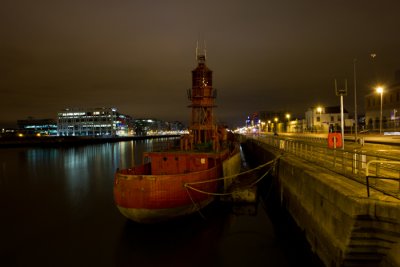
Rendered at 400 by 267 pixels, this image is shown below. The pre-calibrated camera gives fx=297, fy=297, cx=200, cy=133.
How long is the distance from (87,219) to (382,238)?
1748 centimetres

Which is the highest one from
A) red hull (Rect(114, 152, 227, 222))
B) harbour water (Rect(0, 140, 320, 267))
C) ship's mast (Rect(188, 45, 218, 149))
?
ship's mast (Rect(188, 45, 218, 149))

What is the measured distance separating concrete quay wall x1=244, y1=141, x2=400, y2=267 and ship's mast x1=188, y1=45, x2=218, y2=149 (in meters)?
11.9

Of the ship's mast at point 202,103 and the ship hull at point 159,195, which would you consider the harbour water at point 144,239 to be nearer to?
the ship hull at point 159,195

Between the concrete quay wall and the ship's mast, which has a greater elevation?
the ship's mast

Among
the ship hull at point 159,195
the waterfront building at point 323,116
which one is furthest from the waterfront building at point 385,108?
the ship hull at point 159,195

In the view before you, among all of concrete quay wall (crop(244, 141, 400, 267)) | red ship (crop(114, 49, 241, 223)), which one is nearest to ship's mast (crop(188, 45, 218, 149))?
red ship (crop(114, 49, 241, 223))

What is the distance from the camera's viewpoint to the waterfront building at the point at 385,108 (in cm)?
5396

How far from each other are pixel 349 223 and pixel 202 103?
641 inches

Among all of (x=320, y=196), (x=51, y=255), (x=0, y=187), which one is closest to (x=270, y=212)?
(x=320, y=196)

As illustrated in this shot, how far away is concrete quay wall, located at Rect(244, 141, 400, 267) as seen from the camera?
25.8 feet

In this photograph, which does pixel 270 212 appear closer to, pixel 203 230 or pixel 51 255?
pixel 203 230

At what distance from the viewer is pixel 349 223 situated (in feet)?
27.3

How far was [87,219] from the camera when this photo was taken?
65.3 ft

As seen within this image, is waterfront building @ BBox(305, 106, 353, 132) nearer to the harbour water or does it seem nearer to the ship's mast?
the ship's mast
